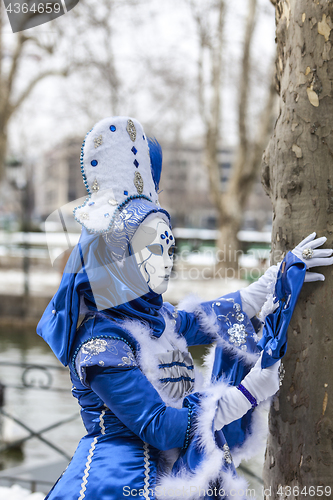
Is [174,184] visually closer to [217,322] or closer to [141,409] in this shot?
[217,322]

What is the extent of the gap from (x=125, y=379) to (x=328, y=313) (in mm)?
704

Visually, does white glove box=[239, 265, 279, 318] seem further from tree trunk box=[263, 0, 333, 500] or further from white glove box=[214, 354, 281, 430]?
white glove box=[214, 354, 281, 430]

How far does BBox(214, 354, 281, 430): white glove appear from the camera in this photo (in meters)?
1.49

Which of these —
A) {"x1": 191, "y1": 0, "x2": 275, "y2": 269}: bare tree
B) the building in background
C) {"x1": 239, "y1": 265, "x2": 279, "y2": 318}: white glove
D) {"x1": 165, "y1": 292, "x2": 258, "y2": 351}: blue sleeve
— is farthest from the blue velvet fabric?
the building in background

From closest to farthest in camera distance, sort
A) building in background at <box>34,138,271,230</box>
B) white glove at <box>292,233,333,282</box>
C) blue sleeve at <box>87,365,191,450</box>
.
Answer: blue sleeve at <box>87,365,191,450</box>
white glove at <box>292,233,333,282</box>
building in background at <box>34,138,271,230</box>

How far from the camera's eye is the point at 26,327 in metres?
9.59

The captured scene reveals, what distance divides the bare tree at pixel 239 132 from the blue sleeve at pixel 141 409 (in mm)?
8910

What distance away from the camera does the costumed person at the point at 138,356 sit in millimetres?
1468

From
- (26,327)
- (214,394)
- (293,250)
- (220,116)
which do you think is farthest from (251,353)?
(220,116)

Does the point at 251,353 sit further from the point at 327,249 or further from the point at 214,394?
the point at 327,249

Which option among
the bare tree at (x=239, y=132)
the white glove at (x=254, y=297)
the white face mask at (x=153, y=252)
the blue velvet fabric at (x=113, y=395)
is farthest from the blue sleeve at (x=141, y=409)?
the bare tree at (x=239, y=132)

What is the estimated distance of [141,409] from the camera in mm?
1452

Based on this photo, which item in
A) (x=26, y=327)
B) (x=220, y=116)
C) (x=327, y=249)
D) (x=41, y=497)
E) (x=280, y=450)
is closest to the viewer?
(x=327, y=249)

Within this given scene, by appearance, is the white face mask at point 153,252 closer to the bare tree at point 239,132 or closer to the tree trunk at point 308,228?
the tree trunk at point 308,228
